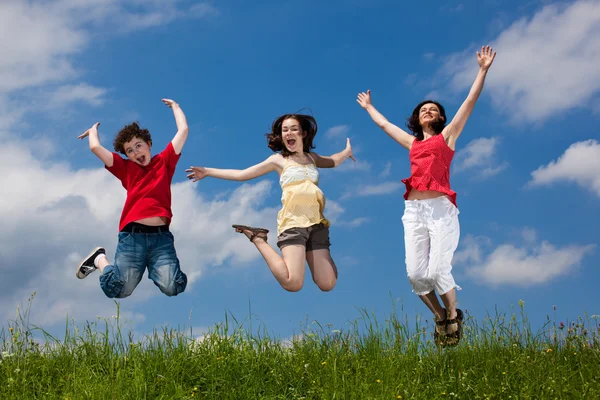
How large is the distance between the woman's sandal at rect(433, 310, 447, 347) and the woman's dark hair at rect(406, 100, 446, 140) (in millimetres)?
2428

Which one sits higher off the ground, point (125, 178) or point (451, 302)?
point (125, 178)

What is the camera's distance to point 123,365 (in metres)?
6.94

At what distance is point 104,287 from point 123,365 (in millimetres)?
2002

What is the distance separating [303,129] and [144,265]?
2918mm

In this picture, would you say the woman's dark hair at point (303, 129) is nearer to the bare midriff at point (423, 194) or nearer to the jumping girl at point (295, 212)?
the jumping girl at point (295, 212)

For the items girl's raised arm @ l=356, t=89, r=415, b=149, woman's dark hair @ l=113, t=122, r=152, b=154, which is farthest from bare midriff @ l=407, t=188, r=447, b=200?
woman's dark hair @ l=113, t=122, r=152, b=154

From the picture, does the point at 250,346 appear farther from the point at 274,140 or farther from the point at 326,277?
→ the point at 274,140

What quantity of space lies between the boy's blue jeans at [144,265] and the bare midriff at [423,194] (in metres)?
3.22

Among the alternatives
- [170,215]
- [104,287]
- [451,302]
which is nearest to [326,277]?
[451,302]

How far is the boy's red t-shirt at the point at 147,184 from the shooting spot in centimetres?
864

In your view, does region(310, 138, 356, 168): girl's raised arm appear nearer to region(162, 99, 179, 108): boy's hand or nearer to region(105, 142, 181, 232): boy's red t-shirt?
region(105, 142, 181, 232): boy's red t-shirt

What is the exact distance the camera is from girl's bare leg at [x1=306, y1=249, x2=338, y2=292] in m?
8.76

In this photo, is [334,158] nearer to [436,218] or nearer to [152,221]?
[436,218]

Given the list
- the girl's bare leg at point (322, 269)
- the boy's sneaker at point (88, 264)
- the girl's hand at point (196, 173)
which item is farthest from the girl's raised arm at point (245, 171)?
the boy's sneaker at point (88, 264)
